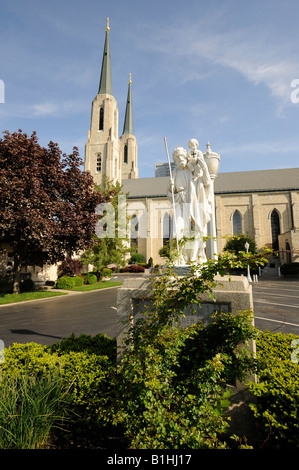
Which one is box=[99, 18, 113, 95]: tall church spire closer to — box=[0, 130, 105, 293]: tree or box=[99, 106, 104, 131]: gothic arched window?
box=[99, 106, 104, 131]: gothic arched window

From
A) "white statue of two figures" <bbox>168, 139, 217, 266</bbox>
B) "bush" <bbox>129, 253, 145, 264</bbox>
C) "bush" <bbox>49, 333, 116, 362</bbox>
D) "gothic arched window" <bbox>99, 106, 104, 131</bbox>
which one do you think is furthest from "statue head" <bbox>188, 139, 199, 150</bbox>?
"gothic arched window" <bbox>99, 106, 104, 131</bbox>

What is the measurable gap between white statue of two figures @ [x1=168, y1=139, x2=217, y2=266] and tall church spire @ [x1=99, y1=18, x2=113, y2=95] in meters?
45.7

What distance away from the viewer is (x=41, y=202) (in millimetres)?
13758

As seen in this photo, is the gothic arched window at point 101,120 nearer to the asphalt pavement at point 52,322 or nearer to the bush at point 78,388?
the asphalt pavement at point 52,322

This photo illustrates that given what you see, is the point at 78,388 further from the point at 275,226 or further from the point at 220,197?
the point at 275,226

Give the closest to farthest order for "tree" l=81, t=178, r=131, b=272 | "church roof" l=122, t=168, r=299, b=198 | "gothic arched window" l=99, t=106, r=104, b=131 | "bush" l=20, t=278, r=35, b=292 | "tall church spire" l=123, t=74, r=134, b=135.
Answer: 1. "bush" l=20, t=278, r=35, b=292
2. "tree" l=81, t=178, r=131, b=272
3. "church roof" l=122, t=168, r=299, b=198
4. "gothic arched window" l=99, t=106, r=104, b=131
5. "tall church spire" l=123, t=74, r=134, b=135

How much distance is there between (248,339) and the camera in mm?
2826

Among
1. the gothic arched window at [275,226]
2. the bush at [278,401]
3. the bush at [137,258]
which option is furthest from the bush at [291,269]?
the bush at [278,401]

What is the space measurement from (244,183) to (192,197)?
43.3 meters

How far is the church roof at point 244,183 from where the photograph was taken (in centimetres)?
4128

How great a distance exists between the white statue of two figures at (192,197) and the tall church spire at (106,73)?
45697 mm

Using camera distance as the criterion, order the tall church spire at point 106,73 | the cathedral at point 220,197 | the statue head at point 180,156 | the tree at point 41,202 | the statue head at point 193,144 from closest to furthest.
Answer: the statue head at point 180,156 → the statue head at point 193,144 → the tree at point 41,202 → the cathedral at point 220,197 → the tall church spire at point 106,73

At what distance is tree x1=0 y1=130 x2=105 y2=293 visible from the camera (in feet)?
41.5
